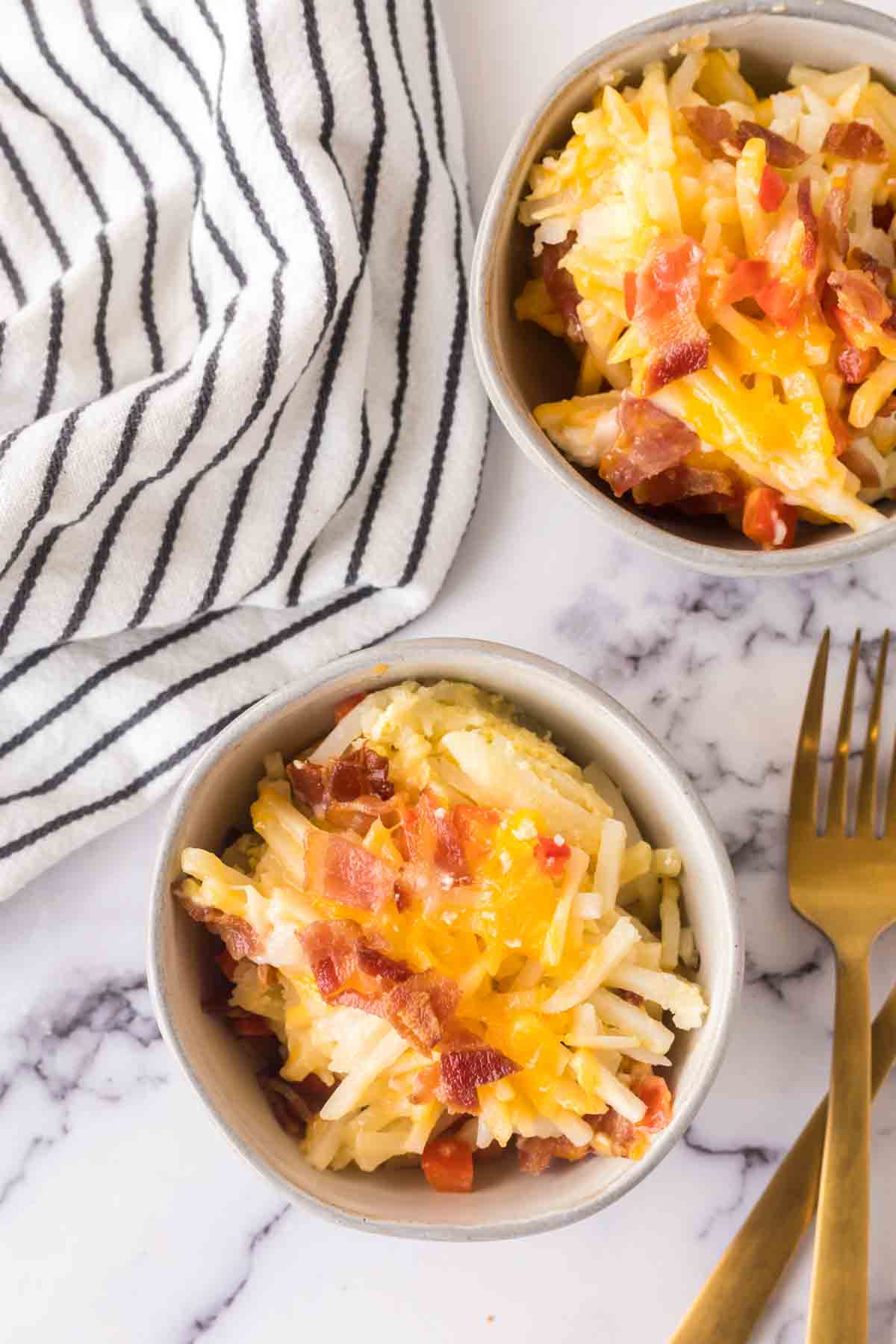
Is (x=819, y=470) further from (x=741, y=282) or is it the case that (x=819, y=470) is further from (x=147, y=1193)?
(x=147, y=1193)

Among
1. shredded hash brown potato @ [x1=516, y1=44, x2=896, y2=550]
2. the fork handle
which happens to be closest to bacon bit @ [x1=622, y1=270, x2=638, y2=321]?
shredded hash brown potato @ [x1=516, y1=44, x2=896, y2=550]

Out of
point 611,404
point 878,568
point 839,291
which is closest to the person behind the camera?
point 839,291

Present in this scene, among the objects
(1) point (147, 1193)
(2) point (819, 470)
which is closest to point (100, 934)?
(1) point (147, 1193)

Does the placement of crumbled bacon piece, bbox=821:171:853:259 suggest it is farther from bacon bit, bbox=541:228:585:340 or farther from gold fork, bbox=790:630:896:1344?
gold fork, bbox=790:630:896:1344

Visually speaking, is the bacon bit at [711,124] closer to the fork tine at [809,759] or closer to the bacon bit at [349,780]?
the fork tine at [809,759]

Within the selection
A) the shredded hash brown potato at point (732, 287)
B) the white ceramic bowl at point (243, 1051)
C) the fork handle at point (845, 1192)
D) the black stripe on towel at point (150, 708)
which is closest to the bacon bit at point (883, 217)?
the shredded hash brown potato at point (732, 287)
